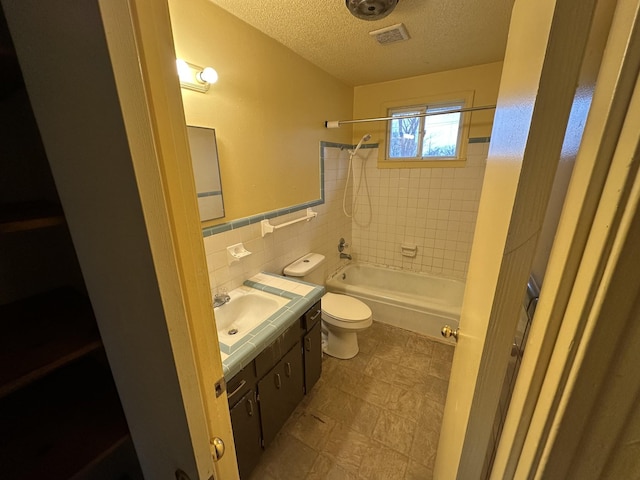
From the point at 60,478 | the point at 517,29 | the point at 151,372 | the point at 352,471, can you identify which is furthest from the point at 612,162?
the point at 352,471

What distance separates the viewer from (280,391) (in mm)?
1488

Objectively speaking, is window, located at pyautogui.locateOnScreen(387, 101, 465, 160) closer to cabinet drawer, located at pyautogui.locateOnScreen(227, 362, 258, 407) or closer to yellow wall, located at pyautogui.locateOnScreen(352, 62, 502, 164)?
yellow wall, located at pyautogui.locateOnScreen(352, 62, 502, 164)

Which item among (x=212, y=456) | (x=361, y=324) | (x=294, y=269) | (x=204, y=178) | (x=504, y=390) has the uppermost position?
(x=204, y=178)

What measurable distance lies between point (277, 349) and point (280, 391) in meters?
0.30

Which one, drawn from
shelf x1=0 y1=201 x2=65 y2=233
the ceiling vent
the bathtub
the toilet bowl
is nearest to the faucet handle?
the bathtub

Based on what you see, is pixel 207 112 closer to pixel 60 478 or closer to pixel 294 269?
pixel 294 269

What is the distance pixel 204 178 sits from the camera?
1.45 metres

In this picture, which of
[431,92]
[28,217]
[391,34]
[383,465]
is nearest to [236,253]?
[28,217]

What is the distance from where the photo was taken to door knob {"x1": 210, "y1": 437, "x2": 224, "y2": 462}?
60 centimetres

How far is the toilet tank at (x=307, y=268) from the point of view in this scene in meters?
2.08

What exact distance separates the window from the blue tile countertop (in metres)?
1.92

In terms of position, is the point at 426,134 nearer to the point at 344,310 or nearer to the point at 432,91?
the point at 432,91

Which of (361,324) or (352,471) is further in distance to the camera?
(361,324)

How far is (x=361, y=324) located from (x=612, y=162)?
6.35ft
